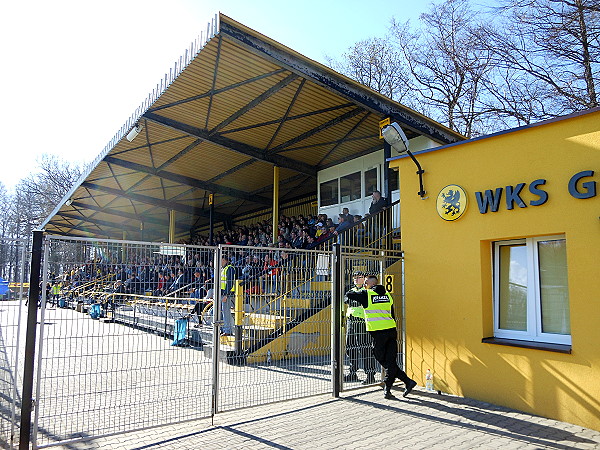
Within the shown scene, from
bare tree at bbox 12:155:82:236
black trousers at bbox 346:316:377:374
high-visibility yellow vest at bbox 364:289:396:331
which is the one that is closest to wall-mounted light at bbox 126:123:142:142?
black trousers at bbox 346:316:377:374

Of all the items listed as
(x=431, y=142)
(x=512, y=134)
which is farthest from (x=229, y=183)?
(x=512, y=134)

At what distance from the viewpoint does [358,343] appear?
739cm

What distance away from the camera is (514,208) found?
6.32 meters

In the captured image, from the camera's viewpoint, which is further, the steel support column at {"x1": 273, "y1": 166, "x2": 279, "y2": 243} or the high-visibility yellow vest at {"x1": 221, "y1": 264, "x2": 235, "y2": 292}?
the steel support column at {"x1": 273, "y1": 166, "x2": 279, "y2": 243}

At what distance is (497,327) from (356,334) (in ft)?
6.96

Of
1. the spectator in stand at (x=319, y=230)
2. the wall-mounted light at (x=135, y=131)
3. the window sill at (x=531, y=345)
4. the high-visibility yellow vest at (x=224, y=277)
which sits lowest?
the window sill at (x=531, y=345)

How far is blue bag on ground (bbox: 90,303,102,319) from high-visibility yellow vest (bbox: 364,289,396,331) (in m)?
3.69

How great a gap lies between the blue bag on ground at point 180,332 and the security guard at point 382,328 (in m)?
2.56

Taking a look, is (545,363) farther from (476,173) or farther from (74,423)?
(74,423)

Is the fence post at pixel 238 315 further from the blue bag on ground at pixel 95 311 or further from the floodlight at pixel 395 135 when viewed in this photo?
the floodlight at pixel 395 135

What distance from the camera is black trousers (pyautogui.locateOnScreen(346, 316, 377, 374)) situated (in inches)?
288

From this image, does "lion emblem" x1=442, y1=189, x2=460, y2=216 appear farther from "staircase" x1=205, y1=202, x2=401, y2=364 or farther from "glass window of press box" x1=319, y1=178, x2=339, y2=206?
"glass window of press box" x1=319, y1=178, x2=339, y2=206

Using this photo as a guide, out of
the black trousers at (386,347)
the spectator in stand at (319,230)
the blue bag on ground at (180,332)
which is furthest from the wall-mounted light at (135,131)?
the black trousers at (386,347)

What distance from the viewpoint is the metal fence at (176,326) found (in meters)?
5.08
